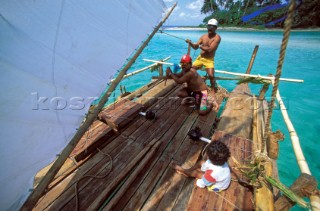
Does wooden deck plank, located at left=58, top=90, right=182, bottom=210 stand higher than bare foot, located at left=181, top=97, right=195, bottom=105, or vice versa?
bare foot, located at left=181, top=97, right=195, bottom=105

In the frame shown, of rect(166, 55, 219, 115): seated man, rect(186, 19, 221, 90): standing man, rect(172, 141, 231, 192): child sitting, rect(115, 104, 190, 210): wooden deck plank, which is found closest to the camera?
rect(172, 141, 231, 192): child sitting

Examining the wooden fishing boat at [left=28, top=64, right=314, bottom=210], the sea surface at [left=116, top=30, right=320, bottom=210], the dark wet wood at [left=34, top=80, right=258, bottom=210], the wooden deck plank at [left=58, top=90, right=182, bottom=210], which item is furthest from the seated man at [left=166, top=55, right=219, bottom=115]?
the sea surface at [left=116, top=30, right=320, bottom=210]

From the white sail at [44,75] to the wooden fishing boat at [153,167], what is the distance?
0.21 m

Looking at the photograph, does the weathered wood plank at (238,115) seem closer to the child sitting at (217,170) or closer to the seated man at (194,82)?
the seated man at (194,82)

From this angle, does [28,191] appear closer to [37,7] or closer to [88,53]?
[88,53]

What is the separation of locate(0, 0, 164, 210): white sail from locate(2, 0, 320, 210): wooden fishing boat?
0.21 metres

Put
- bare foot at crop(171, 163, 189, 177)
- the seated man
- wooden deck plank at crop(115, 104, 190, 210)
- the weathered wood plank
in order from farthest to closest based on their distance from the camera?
the seated man < the weathered wood plank < bare foot at crop(171, 163, 189, 177) < wooden deck plank at crop(115, 104, 190, 210)

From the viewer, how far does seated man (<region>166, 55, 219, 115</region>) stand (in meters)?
4.43

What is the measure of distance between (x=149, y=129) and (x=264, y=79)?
3.99 m

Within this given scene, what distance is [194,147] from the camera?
3.60 meters

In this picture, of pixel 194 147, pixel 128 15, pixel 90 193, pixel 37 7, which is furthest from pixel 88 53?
pixel 194 147

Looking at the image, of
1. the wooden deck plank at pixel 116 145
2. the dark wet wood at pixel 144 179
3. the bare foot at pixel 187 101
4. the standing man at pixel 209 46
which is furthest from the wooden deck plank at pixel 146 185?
the standing man at pixel 209 46

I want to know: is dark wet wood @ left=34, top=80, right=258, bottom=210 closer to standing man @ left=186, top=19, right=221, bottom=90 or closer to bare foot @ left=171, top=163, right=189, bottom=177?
bare foot @ left=171, top=163, right=189, bottom=177

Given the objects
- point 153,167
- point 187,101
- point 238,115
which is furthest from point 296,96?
point 153,167
